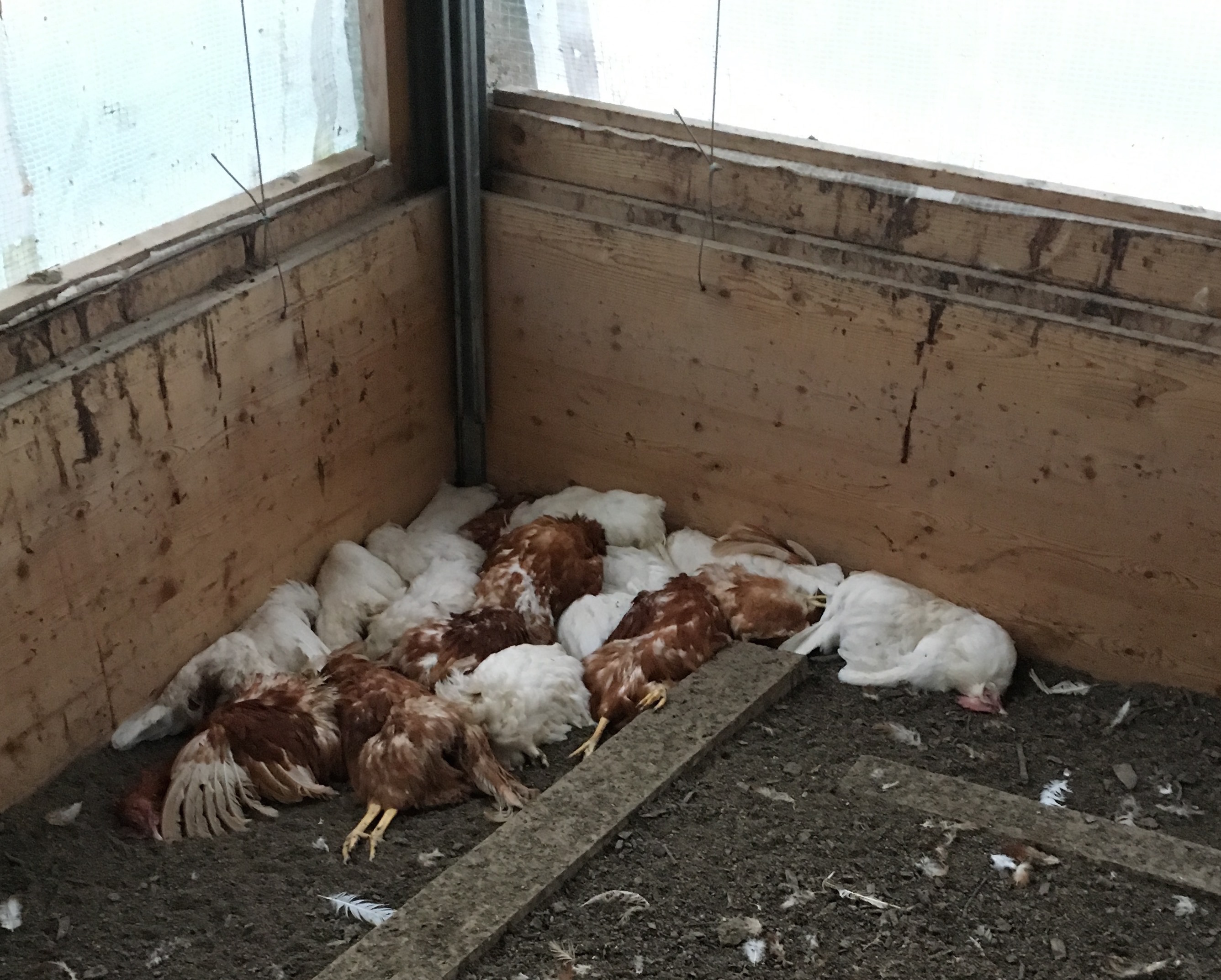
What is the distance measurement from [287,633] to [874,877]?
1169 mm

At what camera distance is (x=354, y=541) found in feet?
8.75

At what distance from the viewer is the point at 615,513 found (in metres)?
2.65

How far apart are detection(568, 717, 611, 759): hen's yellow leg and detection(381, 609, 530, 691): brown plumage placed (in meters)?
0.23

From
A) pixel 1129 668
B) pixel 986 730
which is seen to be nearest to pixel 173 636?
pixel 986 730

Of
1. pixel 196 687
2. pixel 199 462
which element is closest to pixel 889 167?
pixel 199 462

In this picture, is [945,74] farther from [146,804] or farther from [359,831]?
[146,804]

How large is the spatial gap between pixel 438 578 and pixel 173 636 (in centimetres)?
51

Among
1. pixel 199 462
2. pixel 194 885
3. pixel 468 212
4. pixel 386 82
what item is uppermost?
pixel 386 82

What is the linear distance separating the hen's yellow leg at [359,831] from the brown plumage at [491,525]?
76 cm

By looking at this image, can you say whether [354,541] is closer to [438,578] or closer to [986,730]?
[438,578]

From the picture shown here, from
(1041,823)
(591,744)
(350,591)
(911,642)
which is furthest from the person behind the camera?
(350,591)

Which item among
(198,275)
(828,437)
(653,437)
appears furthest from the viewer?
(653,437)

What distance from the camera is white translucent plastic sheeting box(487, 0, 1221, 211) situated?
203cm

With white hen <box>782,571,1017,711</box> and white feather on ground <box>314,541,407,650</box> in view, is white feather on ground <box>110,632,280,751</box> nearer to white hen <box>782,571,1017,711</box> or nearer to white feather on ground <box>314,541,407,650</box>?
white feather on ground <box>314,541,407,650</box>
